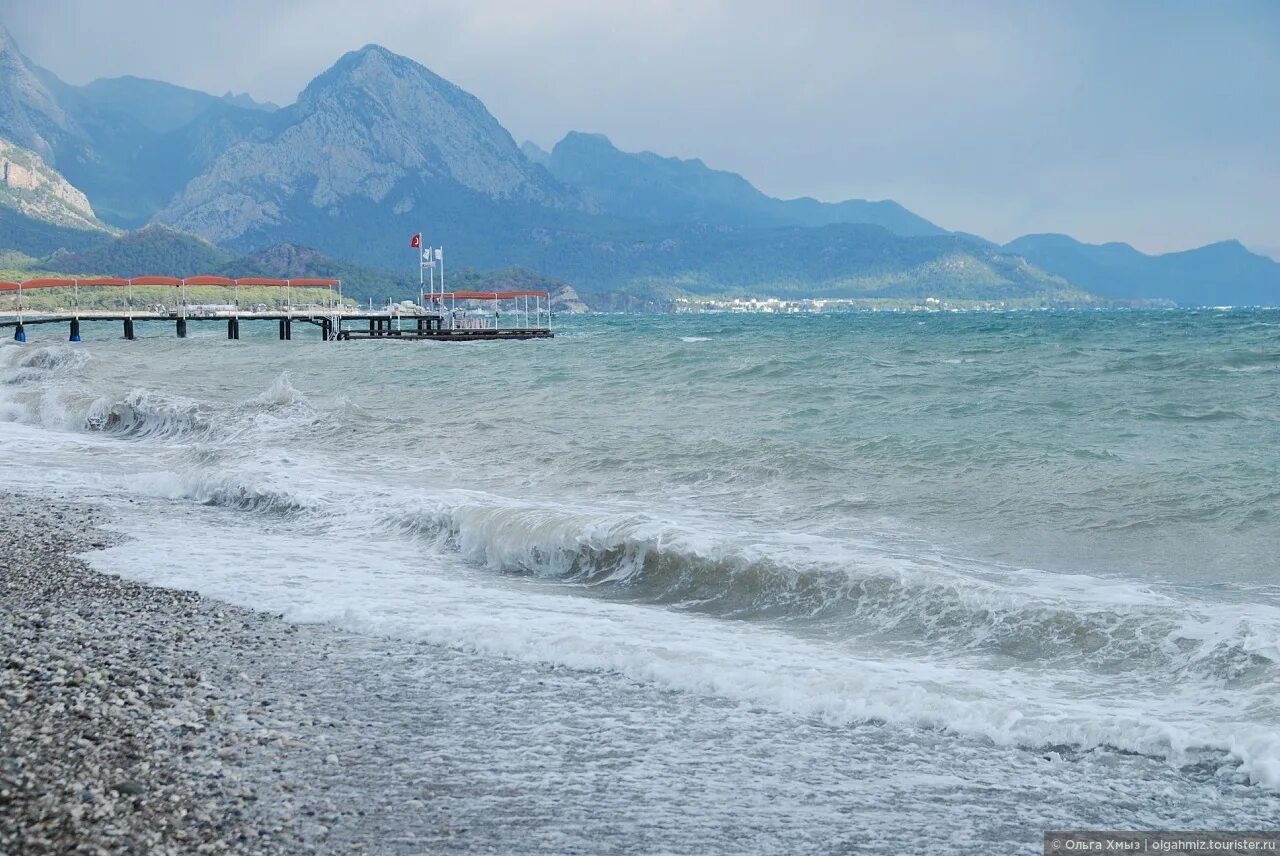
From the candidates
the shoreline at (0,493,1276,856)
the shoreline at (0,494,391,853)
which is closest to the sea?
the shoreline at (0,493,1276,856)

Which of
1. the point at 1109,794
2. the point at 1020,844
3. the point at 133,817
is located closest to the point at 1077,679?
the point at 1109,794

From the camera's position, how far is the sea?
5.36 m

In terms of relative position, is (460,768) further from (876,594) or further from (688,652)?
(876,594)

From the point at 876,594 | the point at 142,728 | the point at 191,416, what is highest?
the point at 191,416

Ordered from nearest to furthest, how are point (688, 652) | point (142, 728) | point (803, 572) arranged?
point (142, 728)
point (688, 652)
point (803, 572)

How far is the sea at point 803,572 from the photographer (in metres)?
5.36

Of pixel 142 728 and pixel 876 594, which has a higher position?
pixel 142 728

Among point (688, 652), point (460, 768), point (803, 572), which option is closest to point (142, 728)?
point (460, 768)

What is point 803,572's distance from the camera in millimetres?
9602

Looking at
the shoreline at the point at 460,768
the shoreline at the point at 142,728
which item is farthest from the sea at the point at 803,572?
the shoreline at the point at 142,728

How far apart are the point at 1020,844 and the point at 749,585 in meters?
5.02

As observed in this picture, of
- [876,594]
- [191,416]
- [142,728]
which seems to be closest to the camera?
[142,728]

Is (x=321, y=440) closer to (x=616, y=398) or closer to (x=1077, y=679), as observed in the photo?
(x=616, y=398)

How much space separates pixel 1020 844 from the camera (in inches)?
183
